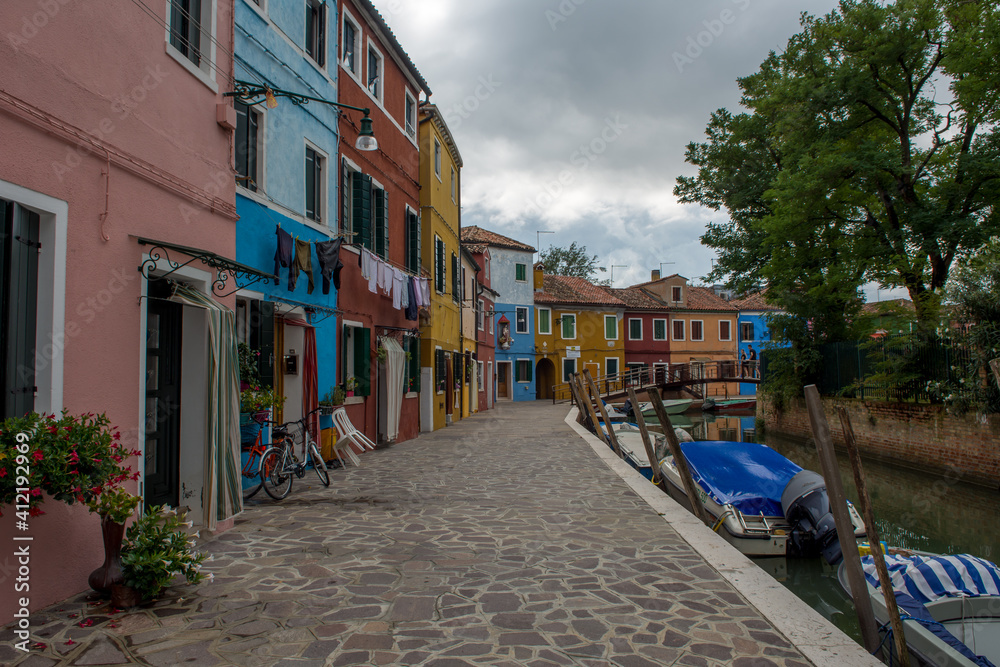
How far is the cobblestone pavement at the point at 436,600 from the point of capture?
11.0 ft

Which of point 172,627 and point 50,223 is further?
point 50,223

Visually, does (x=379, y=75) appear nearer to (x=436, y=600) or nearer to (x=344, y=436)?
(x=344, y=436)

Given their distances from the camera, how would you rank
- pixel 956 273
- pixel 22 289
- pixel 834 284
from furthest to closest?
pixel 834 284
pixel 956 273
pixel 22 289

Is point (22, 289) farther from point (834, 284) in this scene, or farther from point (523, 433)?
point (834, 284)

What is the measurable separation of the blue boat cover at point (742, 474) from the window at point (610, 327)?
3018 cm

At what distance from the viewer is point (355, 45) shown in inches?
480

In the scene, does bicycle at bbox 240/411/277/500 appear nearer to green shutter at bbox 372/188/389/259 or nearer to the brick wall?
green shutter at bbox 372/188/389/259

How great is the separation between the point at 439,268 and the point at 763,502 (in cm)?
1161

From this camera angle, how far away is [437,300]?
17.8 metres

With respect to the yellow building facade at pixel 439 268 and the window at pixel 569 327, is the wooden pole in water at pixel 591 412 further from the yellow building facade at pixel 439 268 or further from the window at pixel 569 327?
the window at pixel 569 327

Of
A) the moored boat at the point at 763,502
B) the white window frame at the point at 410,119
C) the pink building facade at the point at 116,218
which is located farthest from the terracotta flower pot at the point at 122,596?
the white window frame at the point at 410,119

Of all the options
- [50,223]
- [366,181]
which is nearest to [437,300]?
[366,181]

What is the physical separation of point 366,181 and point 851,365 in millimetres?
15587

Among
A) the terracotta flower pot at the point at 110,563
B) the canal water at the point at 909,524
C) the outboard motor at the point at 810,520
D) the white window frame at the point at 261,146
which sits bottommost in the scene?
the canal water at the point at 909,524
